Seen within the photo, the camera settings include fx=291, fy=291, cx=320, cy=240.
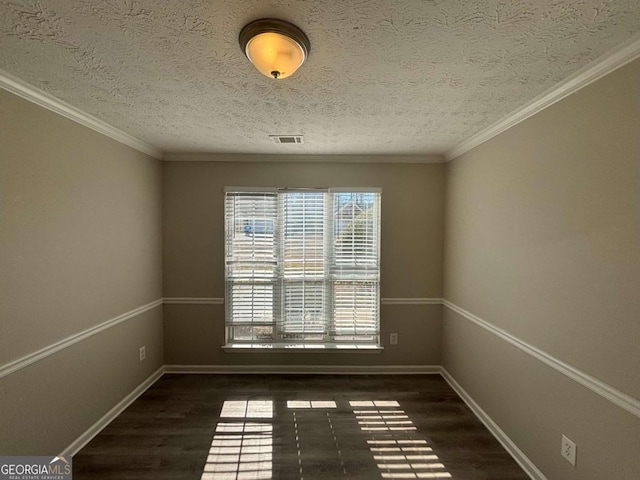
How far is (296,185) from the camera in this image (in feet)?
11.0

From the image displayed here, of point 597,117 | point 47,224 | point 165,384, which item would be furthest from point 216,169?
point 597,117

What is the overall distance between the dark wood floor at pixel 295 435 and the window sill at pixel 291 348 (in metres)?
0.33

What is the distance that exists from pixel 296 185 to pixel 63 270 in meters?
2.18

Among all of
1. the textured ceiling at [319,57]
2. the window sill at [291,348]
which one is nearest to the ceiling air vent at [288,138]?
the textured ceiling at [319,57]

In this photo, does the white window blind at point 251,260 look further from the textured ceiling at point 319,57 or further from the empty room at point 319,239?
the textured ceiling at point 319,57

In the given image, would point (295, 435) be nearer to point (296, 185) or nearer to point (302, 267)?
point (302, 267)

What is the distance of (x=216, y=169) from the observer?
330cm

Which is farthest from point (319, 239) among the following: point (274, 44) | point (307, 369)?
point (274, 44)

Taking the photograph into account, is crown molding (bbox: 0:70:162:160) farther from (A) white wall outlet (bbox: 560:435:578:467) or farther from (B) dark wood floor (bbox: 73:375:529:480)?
(A) white wall outlet (bbox: 560:435:578:467)

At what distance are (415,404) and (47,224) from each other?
3.28 meters

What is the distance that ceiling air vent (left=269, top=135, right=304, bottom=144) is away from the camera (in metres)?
2.65

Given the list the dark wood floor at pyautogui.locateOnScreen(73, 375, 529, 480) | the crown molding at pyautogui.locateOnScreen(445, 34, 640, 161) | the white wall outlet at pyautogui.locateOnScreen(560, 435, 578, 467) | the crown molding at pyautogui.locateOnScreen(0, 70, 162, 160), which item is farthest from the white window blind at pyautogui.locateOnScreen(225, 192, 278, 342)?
the white wall outlet at pyautogui.locateOnScreen(560, 435, 578, 467)

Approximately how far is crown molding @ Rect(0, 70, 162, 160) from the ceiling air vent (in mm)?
1330

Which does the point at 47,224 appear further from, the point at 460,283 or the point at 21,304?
the point at 460,283
